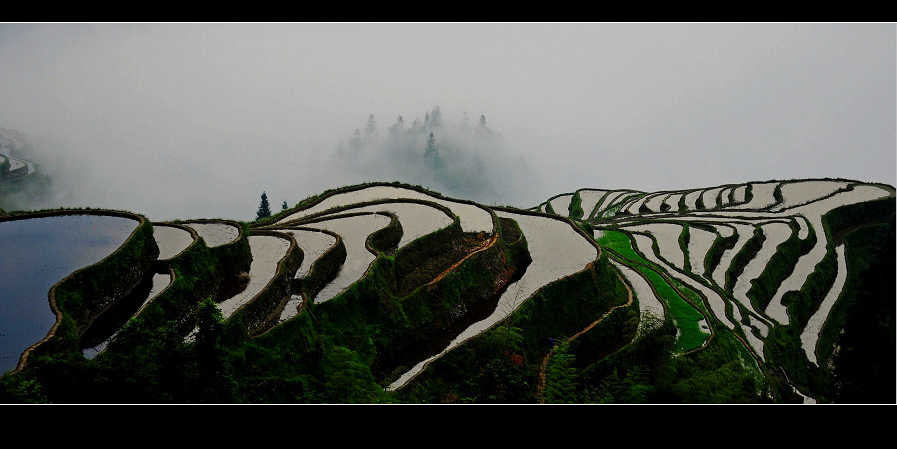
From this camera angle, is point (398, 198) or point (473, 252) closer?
point (473, 252)

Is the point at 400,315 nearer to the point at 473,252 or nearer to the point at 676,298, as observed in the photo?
the point at 473,252

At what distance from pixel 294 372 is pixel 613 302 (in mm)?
11777

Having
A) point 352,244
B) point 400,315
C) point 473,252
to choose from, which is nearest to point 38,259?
point 400,315

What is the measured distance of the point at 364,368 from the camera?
30.4 ft

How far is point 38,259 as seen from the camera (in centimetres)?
1091

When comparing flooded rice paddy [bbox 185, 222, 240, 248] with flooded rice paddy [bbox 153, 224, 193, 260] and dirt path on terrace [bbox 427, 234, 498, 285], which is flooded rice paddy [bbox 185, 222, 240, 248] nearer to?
flooded rice paddy [bbox 153, 224, 193, 260]

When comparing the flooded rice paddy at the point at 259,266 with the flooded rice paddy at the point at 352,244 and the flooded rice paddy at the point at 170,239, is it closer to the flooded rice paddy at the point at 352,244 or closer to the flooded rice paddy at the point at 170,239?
the flooded rice paddy at the point at 352,244

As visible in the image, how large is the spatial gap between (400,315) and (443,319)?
65.5 inches

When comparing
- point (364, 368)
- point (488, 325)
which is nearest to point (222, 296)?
point (364, 368)

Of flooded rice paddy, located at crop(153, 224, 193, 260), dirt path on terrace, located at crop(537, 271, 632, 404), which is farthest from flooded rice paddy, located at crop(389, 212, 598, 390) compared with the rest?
flooded rice paddy, located at crop(153, 224, 193, 260)

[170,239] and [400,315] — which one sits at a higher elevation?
[170,239]

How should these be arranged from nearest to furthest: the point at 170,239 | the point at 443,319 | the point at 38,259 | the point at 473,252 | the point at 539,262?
1. the point at 38,259
2. the point at 170,239
3. the point at 443,319
4. the point at 473,252
5. the point at 539,262

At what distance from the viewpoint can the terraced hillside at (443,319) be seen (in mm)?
7977
